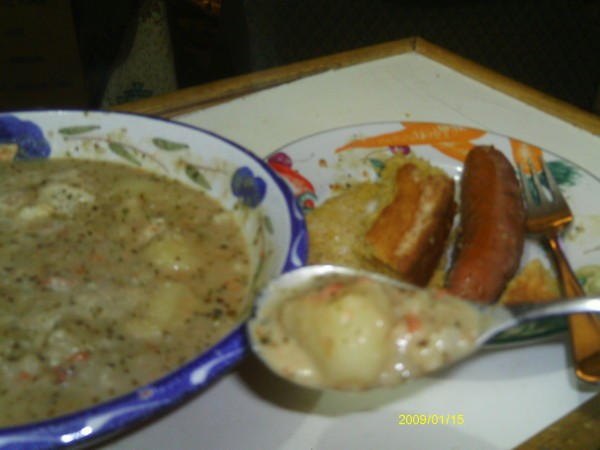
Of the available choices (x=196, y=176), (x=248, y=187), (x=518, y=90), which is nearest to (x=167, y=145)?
(x=196, y=176)

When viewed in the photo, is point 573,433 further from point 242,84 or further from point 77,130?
point 242,84

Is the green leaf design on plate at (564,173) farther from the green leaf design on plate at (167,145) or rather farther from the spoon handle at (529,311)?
the green leaf design on plate at (167,145)

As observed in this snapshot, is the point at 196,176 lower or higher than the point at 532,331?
higher

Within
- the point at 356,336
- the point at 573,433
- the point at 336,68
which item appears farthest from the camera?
the point at 336,68

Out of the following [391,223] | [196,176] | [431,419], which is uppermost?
[196,176]

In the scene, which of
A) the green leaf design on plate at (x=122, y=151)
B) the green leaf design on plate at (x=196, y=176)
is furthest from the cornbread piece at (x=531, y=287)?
the green leaf design on plate at (x=122, y=151)

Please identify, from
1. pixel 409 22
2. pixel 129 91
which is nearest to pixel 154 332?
pixel 129 91

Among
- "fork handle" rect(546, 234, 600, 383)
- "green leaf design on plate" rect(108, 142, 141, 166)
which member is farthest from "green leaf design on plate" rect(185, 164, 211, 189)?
"fork handle" rect(546, 234, 600, 383)
